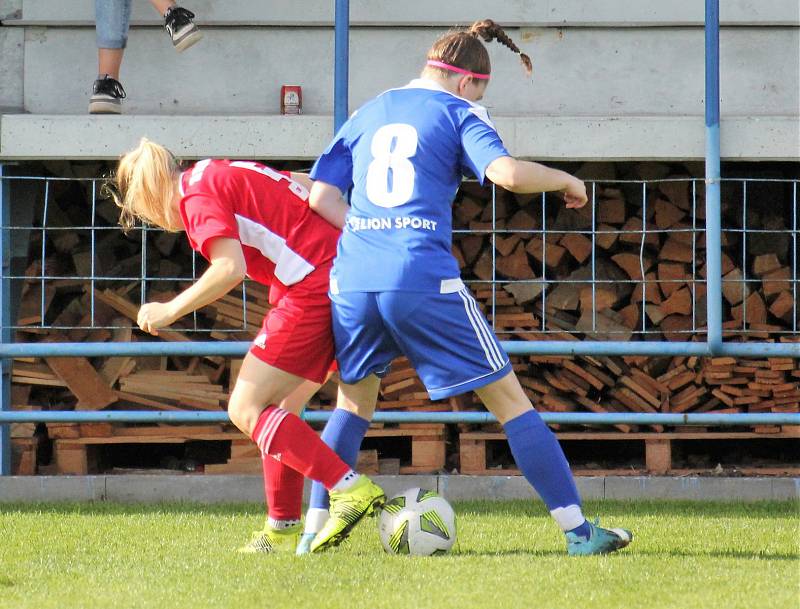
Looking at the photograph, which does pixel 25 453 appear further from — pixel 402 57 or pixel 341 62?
pixel 402 57

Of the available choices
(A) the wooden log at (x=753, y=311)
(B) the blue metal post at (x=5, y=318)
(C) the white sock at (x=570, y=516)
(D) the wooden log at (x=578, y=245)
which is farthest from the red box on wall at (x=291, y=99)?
(C) the white sock at (x=570, y=516)

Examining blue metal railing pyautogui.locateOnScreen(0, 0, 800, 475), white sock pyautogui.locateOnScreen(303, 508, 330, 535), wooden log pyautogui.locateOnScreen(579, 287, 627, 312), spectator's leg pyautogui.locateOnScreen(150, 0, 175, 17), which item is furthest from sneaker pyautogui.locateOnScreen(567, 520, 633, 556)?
spectator's leg pyautogui.locateOnScreen(150, 0, 175, 17)

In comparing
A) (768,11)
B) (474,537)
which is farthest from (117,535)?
(768,11)

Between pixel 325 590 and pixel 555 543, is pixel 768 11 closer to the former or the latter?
pixel 555 543

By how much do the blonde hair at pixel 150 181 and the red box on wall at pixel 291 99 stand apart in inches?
93.8

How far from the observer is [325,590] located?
3.39 m

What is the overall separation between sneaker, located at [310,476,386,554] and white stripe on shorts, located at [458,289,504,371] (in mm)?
531

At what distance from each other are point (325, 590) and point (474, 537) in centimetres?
123

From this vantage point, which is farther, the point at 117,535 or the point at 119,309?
the point at 119,309

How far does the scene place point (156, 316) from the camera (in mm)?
3904

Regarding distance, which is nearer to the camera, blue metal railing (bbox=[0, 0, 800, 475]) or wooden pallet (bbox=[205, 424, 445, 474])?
blue metal railing (bbox=[0, 0, 800, 475])

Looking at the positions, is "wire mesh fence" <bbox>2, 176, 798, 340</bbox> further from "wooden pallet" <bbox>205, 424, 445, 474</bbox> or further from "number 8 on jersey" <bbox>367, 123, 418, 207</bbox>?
"number 8 on jersey" <bbox>367, 123, 418, 207</bbox>

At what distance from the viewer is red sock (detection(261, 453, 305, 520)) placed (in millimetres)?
4164

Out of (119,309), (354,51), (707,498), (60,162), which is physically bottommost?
(707,498)
